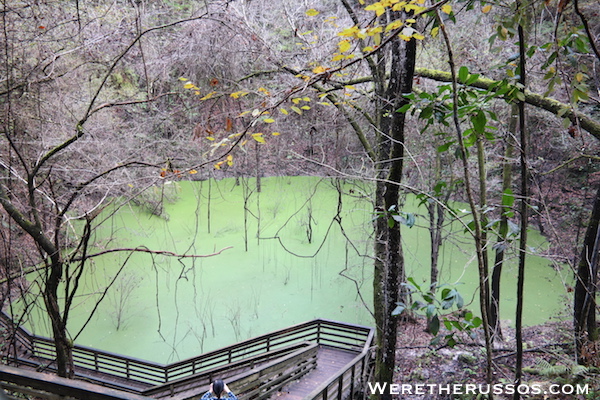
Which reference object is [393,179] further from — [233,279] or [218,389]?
[233,279]

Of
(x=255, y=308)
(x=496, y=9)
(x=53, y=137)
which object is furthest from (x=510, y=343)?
(x=53, y=137)

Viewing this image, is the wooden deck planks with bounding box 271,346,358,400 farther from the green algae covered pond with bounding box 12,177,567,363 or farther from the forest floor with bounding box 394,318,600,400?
the green algae covered pond with bounding box 12,177,567,363

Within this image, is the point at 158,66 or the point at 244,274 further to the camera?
the point at 244,274

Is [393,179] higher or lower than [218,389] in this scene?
higher

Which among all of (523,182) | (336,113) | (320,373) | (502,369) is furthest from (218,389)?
(336,113)

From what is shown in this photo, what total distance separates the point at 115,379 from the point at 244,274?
10.6 feet

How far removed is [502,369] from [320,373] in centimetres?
251

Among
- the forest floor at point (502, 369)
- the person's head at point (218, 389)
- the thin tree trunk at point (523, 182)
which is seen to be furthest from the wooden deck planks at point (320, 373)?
the thin tree trunk at point (523, 182)

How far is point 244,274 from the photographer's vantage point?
891 cm

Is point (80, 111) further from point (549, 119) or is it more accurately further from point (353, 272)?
point (549, 119)

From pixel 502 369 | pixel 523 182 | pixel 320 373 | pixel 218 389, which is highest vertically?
pixel 523 182

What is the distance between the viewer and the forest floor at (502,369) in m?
3.98

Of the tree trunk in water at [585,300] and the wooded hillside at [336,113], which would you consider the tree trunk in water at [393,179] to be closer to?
the wooded hillside at [336,113]

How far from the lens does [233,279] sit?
875 centimetres
